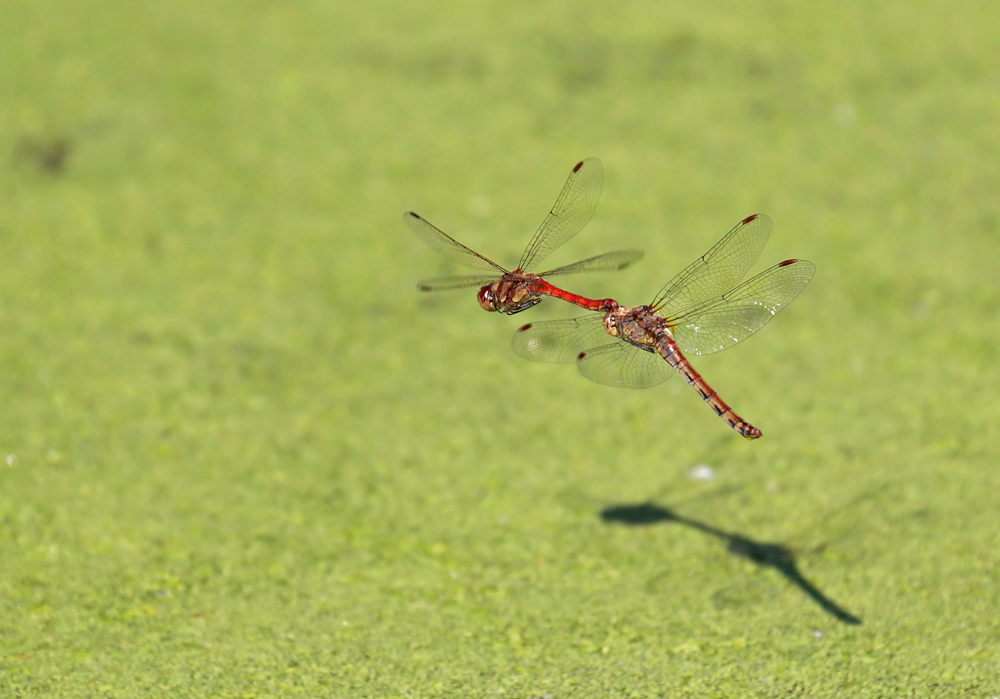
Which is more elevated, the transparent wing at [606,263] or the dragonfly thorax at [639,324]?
the transparent wing at [606,263]

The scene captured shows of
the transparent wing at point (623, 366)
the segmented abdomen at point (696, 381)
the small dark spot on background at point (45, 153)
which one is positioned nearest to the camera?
the segmented abdomen at point (696, 381)

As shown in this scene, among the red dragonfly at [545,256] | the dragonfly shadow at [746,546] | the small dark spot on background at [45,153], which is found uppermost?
the red dragonfly at [545,256]

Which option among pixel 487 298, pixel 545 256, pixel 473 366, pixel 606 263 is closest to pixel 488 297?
pixel 487 298

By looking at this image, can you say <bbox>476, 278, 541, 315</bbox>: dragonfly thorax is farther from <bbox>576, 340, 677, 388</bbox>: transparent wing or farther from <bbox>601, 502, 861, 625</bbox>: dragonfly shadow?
<bbox>601, 502, 861, 625</bbox>: dragonfly shadow

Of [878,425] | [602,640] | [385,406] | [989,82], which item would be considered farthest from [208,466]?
[989,82]

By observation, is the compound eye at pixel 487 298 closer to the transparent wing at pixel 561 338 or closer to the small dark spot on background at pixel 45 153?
the transparent wing at pixel 561 338

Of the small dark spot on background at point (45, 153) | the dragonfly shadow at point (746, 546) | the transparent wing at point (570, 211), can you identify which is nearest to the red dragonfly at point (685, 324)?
the transparent wing at point (570, 211)
